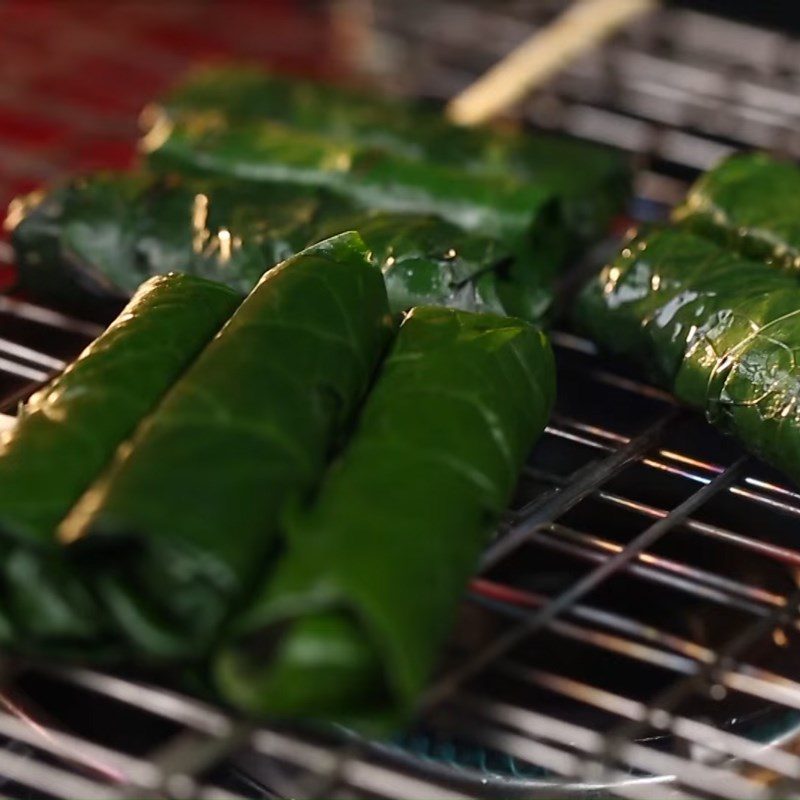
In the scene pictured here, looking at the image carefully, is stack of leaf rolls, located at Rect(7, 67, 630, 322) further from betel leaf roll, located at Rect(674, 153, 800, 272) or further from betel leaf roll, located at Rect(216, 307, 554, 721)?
betel leaf roll, located at Rect(216, 307, 554, 721)

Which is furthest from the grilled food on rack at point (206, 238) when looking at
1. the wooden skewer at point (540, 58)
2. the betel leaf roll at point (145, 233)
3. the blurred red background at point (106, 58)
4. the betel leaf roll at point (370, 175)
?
the wooden skewer at point (540, 58)

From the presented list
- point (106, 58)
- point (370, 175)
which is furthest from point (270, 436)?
point (106, 58)

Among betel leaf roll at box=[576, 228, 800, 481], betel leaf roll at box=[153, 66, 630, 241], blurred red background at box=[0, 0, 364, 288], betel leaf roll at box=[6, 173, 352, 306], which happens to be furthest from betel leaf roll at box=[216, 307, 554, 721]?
blurred red background at box=[0, 0, 364, 288]

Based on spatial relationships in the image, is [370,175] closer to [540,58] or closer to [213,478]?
[540,58]

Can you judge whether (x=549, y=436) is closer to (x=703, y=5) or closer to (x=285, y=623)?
(x=285, y=623)

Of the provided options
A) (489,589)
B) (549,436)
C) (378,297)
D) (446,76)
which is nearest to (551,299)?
(549,436)

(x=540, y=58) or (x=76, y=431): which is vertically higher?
(x=540, y=58)

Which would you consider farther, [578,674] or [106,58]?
[106,58]
